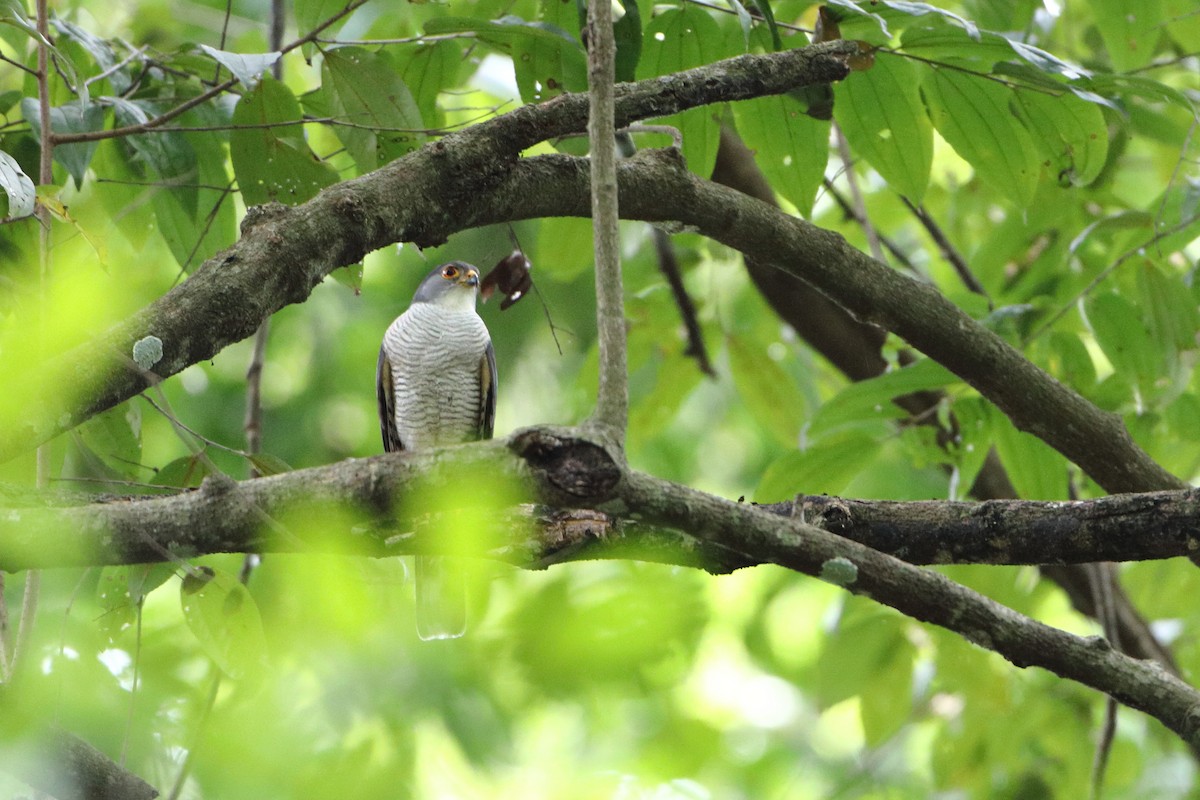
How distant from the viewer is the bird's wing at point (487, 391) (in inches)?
177

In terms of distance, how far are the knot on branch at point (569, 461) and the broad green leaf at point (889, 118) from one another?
5.18 ft

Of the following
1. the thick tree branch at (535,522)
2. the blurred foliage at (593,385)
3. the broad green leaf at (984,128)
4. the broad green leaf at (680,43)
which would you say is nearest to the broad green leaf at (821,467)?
the blurred foliage at (593,385)

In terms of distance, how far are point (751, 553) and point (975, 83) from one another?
1595mm

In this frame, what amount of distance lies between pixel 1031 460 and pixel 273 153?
2153mm

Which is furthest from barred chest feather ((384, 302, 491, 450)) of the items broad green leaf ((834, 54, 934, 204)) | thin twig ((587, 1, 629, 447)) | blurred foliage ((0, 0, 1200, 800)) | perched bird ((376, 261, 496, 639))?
thin twig ((587, 1, 629, 447))

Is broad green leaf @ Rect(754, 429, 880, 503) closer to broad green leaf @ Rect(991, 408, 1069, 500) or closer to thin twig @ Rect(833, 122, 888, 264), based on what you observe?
broad green leaf @ Rect(991, 408, 1069, 500)

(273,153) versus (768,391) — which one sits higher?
(768,391)

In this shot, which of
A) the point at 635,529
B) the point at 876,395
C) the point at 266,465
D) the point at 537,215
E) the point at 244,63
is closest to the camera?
the point at 635,529

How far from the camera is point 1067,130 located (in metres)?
2.64

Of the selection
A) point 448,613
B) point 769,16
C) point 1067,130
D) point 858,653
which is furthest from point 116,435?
Answer: point 858,653

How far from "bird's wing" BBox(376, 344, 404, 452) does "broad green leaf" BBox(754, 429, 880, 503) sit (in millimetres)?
1875

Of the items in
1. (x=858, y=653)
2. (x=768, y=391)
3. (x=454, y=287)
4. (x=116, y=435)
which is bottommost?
(x=116, y=435)

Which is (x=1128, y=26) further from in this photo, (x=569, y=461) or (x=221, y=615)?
(x=221, y=615)

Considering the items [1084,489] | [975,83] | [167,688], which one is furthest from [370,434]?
[167,688]
